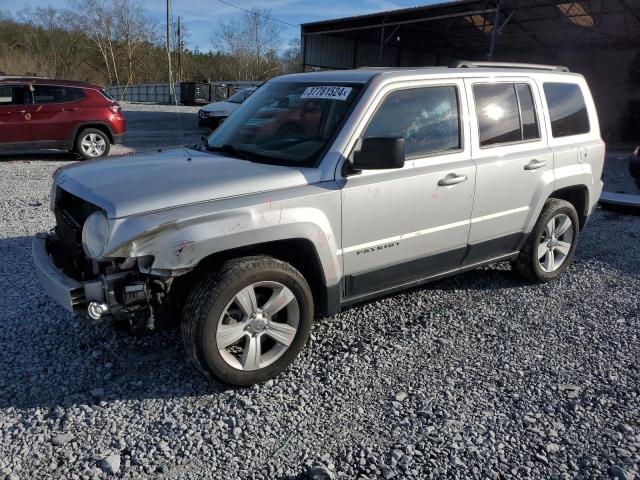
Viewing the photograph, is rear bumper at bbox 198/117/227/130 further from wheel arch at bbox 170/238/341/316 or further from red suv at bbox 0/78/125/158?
wheel arch at bbox 170/238/341/316

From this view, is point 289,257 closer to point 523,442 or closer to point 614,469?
point 523,442

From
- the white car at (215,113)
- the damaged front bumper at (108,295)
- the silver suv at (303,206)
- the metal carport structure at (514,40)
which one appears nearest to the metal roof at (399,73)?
the silver suv at (303,206)

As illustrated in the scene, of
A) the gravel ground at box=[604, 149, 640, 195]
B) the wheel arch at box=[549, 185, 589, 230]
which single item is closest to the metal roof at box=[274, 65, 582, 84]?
the wheel arch at box=[549, 185, 589, 230]

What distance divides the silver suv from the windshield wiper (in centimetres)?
1

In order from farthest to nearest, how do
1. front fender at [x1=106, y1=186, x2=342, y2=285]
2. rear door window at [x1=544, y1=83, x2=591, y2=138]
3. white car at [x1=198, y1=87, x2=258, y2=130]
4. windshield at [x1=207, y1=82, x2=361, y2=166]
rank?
white car at [x1=198, y1=87, x2=258, y2=130] < rear door window at [x1=544, y1=83, x2=591, y2=138] < windshield at [x1=207, y1=82, x2=361, y2=166] < front fender at [x1=106, y1=186, x2=342, y2=285]

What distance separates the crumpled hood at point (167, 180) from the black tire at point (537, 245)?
2418 millimetres

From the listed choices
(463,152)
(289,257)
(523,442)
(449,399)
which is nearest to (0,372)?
(289,257)

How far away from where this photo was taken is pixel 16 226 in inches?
243

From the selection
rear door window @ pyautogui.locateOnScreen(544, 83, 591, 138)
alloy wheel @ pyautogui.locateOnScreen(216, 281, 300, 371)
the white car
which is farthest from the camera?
the white car

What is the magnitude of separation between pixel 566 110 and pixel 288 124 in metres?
2.66

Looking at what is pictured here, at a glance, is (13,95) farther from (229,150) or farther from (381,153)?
(381,153)

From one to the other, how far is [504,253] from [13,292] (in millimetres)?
4112

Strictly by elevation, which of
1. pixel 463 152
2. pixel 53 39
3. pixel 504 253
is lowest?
pixel 504 253

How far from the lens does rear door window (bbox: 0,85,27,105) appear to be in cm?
1042
